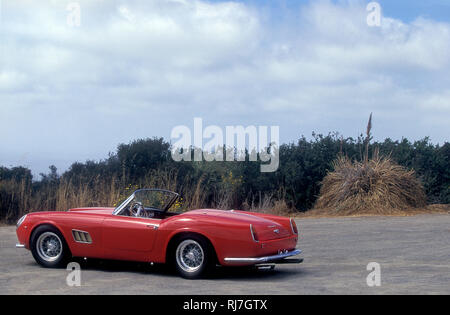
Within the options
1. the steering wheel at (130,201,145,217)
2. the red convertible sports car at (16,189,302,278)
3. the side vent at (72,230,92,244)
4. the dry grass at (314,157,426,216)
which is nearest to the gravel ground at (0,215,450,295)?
the red convertible sports car at (16,189,302,278)

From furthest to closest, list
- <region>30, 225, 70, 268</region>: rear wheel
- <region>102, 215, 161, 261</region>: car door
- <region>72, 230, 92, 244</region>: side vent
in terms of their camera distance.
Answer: <region>30, 225, 70, 268</region>: rear wheel
<region>72, 230, 92, 244</region>: side vent
<region>102, 215, 161, 261</region>: car door

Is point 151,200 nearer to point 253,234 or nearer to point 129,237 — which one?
point 129,237

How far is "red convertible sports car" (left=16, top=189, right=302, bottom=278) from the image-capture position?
8211 mm

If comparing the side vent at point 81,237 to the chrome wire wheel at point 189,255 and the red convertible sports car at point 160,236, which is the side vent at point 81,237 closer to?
the red convertible sports car at point 160,236

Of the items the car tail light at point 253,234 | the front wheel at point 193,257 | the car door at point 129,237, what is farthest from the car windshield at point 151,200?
the car tail light at point 253,234

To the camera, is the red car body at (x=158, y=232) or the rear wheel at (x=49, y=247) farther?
the rear wheel at (x=49, y=247)

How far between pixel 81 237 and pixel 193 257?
1787mm

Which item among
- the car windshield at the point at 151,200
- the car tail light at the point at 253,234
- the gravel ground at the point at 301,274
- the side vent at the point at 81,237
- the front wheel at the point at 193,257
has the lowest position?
the gravel ground at the point at 301,274

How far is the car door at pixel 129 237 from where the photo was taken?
8.63 m

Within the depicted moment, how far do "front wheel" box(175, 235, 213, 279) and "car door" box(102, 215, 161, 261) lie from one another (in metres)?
0.45

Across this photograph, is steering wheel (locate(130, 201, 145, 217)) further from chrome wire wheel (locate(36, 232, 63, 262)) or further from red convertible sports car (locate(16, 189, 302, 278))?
chrome wire wheel (locate(36, 232, 63, 262))

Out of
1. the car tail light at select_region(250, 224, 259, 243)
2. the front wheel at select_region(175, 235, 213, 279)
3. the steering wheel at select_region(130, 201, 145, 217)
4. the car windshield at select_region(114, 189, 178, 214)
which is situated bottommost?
the front wheel at select_region(175, 235, 213, 279)

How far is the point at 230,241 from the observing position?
816cm
